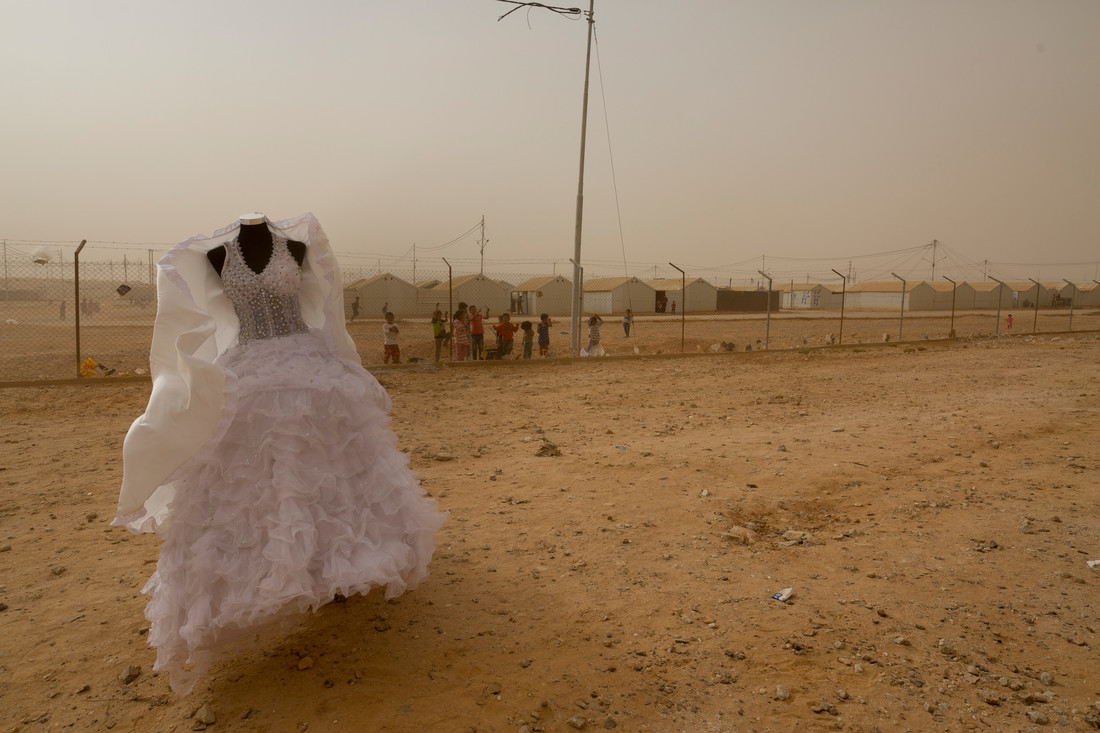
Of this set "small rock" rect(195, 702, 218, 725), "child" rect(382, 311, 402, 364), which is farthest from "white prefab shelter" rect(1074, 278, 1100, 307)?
"small rock" rect(195, 702, 218, 725)

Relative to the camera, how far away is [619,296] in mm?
47469

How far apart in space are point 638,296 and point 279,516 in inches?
1863

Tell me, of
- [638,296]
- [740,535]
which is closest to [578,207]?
[740,535]

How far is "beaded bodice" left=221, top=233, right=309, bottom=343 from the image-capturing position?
10.0 feet

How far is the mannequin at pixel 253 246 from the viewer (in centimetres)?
310

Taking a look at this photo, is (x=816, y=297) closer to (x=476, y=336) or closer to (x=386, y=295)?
(x=386, y=295)

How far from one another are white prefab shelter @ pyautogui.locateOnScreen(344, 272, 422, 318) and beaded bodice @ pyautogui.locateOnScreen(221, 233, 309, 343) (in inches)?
1447

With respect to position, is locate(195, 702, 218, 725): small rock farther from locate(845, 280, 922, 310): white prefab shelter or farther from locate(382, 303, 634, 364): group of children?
locate(845, 280, 922, 310): white prefab shelter

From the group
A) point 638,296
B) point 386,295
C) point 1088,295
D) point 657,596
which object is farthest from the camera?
point 1088,295

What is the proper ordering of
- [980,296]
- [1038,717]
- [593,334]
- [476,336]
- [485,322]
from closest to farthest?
[1038,717], [476,336], [593,334], [485,322], [980,296]

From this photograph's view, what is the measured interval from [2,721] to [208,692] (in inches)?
28.9

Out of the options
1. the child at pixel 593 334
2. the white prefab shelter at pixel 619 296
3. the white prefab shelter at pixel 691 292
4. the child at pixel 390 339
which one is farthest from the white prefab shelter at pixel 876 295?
the child at pixel 390 339

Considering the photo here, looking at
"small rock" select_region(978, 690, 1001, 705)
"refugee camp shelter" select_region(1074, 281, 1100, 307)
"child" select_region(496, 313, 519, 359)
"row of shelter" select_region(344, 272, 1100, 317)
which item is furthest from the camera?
"refugee camp shelter" select_region(1074, 281, 1100, 307)

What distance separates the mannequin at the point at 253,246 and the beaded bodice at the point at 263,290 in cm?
3
